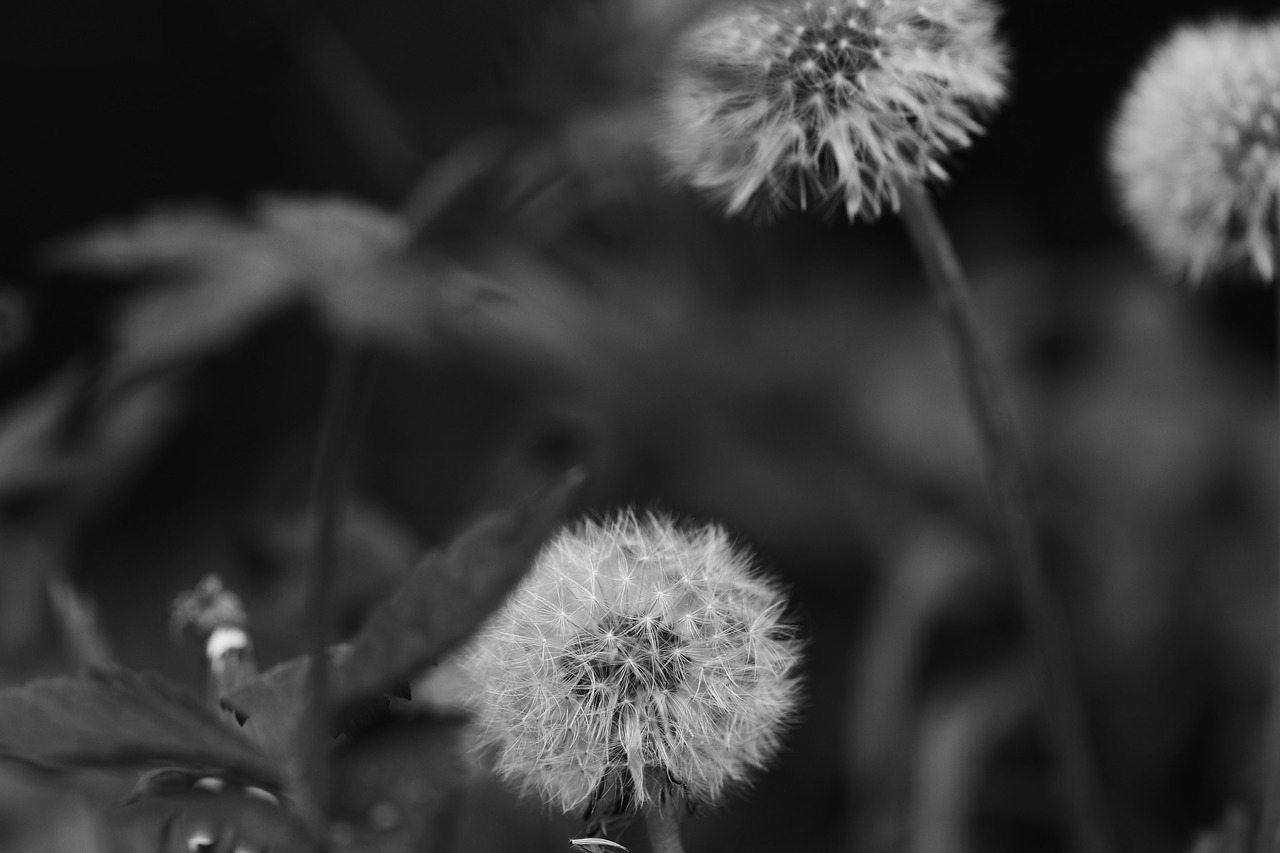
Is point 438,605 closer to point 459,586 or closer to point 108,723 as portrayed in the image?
point 459,586

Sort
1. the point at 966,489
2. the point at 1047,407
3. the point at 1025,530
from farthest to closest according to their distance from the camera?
the point at 1047,407 < the point at 966,489 < the point at 1025,530

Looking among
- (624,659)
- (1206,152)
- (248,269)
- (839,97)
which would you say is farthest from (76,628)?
(1206,152)

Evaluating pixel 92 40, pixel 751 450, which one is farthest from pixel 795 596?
pixel 92 40

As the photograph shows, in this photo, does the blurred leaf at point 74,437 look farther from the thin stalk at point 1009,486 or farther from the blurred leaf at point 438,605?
the thin stalk at point 1009,486

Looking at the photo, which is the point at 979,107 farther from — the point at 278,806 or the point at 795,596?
the point at 795,596

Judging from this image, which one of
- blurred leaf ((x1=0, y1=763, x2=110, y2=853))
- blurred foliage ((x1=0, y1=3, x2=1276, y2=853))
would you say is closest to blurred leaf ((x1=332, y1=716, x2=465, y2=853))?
blurred foliage ((x1=0, y1=3, x2=1276, y2=853))

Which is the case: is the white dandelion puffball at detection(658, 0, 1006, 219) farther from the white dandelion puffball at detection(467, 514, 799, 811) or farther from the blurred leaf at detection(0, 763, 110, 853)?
the blurred leaf at detection(0, 763, 110, 853)
